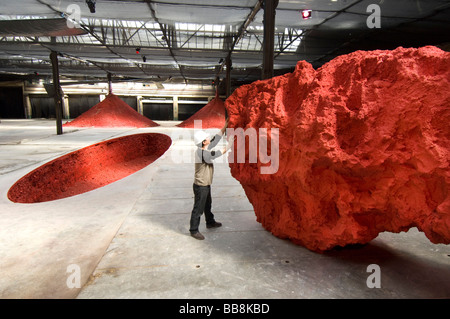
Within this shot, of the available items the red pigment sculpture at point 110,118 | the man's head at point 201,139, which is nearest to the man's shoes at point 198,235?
the man's head at point 201,139

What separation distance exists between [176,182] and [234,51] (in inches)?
389

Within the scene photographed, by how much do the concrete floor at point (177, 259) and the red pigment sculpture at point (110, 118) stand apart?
1366 centimetres

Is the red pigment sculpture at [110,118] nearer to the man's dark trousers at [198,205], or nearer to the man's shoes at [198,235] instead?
the man's dark trousers at [198,205]

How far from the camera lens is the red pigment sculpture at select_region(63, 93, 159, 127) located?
674 inches

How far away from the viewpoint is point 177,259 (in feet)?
8.87

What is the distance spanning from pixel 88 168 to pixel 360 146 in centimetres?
944

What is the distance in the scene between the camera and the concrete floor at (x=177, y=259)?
2.23m

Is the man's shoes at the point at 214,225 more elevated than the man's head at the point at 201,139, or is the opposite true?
the man's head at the point at 201,139

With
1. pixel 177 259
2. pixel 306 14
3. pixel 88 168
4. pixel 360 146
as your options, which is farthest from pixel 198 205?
pixel 88 168

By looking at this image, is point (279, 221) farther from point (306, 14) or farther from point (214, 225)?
point (306, 14)

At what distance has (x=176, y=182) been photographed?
5551mm

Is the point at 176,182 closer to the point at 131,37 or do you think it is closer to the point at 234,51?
the point at 131,37

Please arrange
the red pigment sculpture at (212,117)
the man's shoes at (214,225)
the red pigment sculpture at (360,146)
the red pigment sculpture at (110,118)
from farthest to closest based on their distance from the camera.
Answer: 1. the red pigment sculpture at (212,117)
2. the red pigment sculpture at (110,118)
3. the man's shoes at (214,225)
4. the red pigment sculpture at (360,146)
